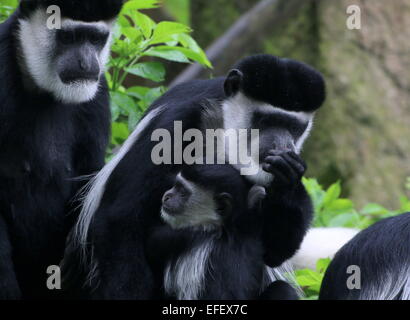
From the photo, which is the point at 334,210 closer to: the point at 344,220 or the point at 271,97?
the point at 344,220

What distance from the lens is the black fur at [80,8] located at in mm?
3449

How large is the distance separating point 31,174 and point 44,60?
493 millimetres

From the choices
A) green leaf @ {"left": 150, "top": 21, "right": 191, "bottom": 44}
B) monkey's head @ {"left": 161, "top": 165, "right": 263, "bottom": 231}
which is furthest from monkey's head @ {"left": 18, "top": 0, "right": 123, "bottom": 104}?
monkey's head @ {"left": 161, "top": 165, "right": 263, "bottom": 231}

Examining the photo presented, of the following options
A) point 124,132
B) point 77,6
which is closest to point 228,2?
point 124,132

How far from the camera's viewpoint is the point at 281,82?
10.9 ft

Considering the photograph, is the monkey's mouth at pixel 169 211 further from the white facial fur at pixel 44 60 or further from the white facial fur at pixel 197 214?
the white facial fur at pixel 44 60

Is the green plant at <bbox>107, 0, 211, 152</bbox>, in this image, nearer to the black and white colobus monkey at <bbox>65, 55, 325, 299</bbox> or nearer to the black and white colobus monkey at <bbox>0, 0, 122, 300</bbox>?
the black and white colobus monkey at <bbox>0, 0, 122, 300</bbox>

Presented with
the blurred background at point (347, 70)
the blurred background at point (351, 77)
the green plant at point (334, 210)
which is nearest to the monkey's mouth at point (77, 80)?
the green plant at point (334, 210)

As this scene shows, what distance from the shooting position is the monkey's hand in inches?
122

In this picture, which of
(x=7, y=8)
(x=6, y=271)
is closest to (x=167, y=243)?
(x=6, y=271)

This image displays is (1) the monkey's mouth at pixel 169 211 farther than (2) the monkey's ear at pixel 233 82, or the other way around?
(2) the monkey's ear at pixel 233 82

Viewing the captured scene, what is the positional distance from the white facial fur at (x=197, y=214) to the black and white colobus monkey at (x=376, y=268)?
54 cm

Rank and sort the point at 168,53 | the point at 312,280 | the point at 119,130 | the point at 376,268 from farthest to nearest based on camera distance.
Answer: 1. the point at 119,130
2. the point at 168,53
3. the point at 312,280
4. the point at 376,268

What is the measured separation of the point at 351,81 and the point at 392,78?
45 centimetres
